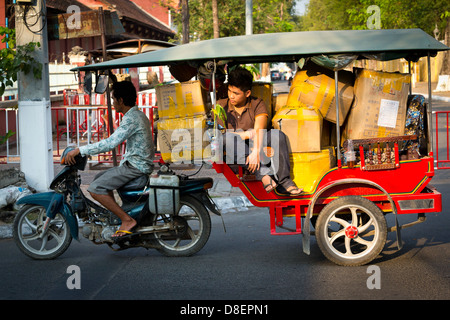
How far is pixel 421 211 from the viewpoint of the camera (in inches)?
251

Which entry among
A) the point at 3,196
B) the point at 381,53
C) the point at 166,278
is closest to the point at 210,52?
the point at 381,53

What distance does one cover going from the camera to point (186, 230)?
6695 millimetres

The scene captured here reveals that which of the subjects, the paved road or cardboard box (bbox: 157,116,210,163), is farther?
cardboard box (bbox: 157,116,210,163)

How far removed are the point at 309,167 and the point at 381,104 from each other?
0.87 metres

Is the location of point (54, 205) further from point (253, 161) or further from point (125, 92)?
point (253, 161)

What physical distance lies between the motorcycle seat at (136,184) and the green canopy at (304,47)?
1.08 m

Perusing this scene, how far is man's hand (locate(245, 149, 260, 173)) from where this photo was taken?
A: 6.23 meters

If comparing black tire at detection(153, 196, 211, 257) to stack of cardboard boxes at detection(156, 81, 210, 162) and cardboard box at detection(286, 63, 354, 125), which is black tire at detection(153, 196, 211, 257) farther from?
cardboard box at detection(286, 63, 354, 125)

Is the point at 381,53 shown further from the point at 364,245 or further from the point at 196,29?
the point at 196,29

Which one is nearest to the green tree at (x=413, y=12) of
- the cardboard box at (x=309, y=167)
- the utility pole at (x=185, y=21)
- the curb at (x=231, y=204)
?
the utility pole at (x=185, y=21)

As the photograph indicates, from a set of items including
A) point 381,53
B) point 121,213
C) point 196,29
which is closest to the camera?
point 381,53

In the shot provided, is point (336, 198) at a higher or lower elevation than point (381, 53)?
lower

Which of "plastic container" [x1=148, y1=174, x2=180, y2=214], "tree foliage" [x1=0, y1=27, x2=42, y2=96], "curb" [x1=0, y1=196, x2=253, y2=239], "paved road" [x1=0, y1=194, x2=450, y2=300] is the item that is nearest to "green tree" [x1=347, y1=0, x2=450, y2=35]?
"curb" [x1=0, y1=196, x2=253, y2=239]
